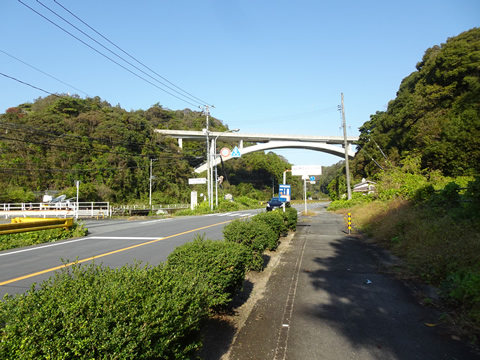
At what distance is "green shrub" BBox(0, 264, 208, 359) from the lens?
6.36 feet

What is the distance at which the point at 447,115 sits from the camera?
75.4 feet

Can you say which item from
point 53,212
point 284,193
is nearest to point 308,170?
point 284,193

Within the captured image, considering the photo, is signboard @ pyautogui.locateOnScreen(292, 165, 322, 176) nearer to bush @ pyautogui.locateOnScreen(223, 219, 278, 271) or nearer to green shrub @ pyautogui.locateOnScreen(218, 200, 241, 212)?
green shrub @ pyautogui.locateOnScreen(218, 200, 241, 212)

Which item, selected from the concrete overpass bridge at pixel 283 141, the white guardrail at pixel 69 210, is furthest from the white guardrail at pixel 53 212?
the concrete overpass bridge at pixel 283 141

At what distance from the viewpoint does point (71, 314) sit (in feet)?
7.00

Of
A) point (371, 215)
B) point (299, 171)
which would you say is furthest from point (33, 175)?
point (371, 215)

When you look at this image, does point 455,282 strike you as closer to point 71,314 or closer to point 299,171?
point 71,314

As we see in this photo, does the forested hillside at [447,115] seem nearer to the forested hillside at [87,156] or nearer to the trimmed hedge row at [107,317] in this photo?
the trimmed hedge row at [107,317]

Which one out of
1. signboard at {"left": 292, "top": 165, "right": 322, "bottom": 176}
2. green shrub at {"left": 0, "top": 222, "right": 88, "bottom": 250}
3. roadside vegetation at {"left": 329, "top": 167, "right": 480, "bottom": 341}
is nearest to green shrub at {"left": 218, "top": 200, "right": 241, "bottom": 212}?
signboard at {"left": 292, "top": 165, "right": 322, "bottom": 176}

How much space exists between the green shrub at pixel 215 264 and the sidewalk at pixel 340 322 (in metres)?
0.62

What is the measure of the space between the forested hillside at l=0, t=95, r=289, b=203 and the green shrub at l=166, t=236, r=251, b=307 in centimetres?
3029

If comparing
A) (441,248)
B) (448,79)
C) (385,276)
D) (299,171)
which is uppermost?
(448,79)

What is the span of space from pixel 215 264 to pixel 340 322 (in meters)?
2.00

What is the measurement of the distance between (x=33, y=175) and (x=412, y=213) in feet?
140
